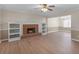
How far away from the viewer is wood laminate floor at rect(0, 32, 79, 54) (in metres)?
2.61

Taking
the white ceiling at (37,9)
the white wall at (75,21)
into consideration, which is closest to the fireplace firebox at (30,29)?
the white ceiling at (37,9)

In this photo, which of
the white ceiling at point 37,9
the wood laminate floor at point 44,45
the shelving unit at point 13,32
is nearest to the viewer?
the white ceiling at point 37,9

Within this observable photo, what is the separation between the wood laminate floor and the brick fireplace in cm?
13

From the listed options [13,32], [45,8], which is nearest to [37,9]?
[45,8]

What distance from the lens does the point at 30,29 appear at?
2857 millimetres

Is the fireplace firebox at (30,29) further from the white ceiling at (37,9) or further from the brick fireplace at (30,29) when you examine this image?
the white ceiling at (37,9)

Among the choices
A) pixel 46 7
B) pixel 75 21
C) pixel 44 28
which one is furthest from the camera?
pixel 44 28

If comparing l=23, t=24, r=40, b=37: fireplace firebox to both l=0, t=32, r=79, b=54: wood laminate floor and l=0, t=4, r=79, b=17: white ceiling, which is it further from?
l=0, t=4, r=79, b=17: white ceiling

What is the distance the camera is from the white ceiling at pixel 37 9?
8.12ft

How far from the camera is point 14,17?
2711mm

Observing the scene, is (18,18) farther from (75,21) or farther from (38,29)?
(75,21)

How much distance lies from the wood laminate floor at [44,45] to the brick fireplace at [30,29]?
128 mm

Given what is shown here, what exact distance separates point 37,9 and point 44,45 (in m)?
0.92
